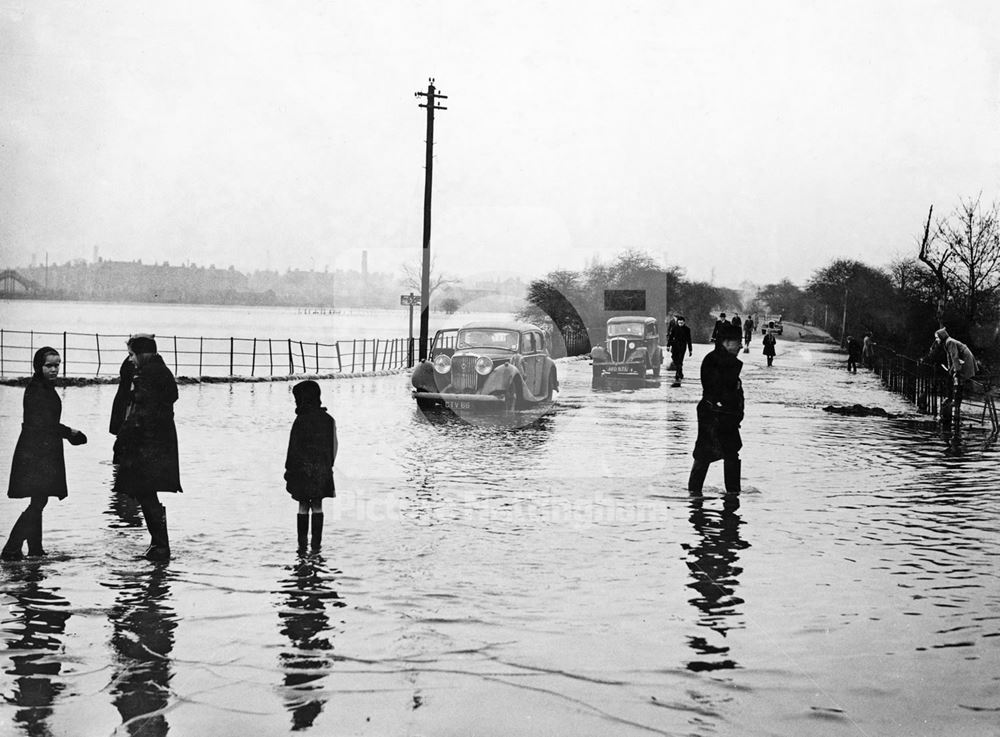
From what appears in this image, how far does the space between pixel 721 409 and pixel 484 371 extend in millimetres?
9553

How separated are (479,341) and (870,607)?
14.4 metres

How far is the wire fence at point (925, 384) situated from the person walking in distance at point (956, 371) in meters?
0.41

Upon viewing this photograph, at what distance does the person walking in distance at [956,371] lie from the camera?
18.1 meters

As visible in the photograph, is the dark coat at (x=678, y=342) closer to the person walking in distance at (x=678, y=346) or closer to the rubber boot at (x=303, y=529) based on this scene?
the person walking in distance at (x=678, y=346)

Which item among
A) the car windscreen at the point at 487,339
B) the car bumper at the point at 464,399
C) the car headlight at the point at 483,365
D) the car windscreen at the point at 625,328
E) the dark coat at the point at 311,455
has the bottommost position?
the car bumper at the point at 464,399

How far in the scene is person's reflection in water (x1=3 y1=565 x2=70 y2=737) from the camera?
462 centimetres

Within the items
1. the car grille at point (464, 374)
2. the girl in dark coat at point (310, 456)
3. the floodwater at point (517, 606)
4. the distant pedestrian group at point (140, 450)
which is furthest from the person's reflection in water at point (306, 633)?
the car grille at point (464, 374)

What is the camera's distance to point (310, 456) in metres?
8.05

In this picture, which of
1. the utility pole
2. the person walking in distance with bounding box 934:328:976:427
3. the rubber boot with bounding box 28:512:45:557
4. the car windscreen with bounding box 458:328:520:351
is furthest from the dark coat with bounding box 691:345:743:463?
the utility pole

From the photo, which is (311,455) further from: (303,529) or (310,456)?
(303,529)

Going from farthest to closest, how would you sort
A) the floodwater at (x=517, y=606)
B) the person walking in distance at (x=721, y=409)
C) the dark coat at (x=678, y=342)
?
the dark coat at (x=678, y=342)
the person walking in distance at (x=721, y=409)
the floodwater at (x=517, y=606)

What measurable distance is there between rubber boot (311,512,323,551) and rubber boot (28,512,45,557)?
6.20 feet

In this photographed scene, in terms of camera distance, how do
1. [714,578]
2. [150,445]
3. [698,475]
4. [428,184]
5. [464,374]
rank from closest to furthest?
[714,578], [150,445], [698,475], [464,374], [428,184]

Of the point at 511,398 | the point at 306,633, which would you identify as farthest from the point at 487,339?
the point at 306,633
